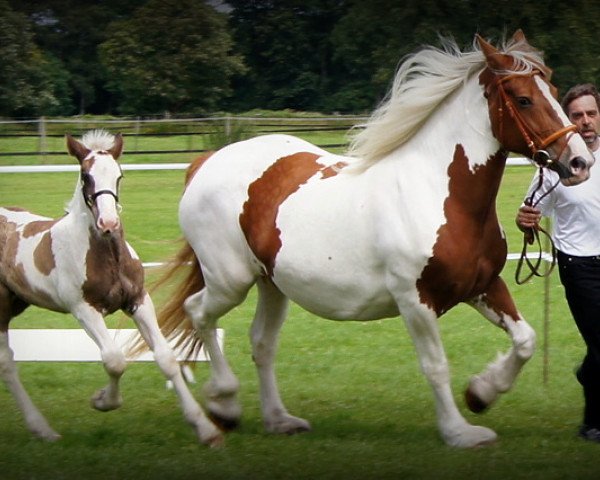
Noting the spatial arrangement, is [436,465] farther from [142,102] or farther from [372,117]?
[142,102]

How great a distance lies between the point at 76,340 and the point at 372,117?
247 cm

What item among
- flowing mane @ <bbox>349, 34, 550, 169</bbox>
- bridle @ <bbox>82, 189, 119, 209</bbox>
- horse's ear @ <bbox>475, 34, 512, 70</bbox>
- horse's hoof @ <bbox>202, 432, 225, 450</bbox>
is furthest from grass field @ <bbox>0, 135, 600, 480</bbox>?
horse's ear @ <bbox>475, 34, 512, 70</bbox>

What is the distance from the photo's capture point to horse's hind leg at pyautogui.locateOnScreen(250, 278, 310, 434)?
6156 millimetres

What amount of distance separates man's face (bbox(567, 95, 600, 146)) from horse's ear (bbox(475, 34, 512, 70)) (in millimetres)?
400

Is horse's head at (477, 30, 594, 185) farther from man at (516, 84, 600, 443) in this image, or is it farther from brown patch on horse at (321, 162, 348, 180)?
brown patch on horse at (321, 162, 348, 180)

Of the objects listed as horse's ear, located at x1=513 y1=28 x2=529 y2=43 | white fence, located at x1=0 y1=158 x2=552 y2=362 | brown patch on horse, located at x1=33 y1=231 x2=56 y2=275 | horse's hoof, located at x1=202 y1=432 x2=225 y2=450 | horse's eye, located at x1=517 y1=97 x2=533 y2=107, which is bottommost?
white fence, located at x1=0 y1=158 x2=552 y2=362

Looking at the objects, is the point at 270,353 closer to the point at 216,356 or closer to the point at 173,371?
the point at 216,356

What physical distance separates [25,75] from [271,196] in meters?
2.11

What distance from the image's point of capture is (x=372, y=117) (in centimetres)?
555

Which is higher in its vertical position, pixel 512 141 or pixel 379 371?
pixel 512 141

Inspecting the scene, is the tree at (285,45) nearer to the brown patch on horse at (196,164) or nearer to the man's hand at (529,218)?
the man's hand at (529,218)

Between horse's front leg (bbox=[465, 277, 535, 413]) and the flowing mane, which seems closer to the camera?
the flowing mane

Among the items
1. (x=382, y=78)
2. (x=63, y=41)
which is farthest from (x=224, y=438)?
(x=63, y=41)

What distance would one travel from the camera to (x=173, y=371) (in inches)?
232
